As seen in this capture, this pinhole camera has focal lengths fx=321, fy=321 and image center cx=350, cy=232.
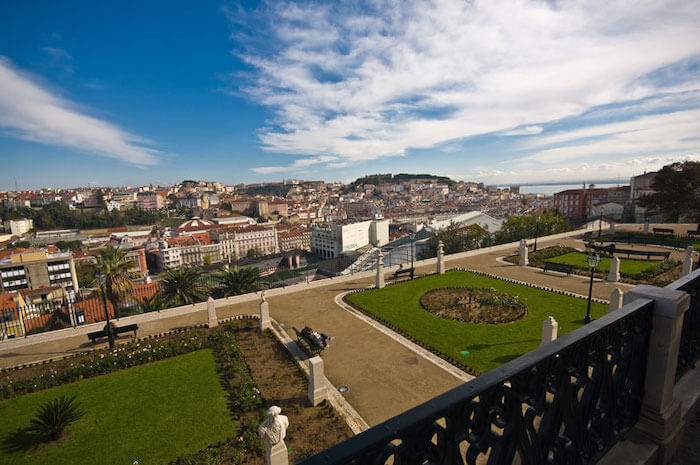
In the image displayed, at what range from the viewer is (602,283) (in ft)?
56.2

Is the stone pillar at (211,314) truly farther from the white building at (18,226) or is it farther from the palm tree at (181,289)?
the white building at (18,226)

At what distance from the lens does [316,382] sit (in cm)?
858

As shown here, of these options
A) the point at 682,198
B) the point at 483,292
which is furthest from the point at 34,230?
the point at 682,198

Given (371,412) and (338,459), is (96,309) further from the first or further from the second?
(338,459)

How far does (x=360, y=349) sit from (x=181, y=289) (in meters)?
11.0

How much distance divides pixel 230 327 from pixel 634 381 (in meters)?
13.7

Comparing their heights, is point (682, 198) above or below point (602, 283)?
above

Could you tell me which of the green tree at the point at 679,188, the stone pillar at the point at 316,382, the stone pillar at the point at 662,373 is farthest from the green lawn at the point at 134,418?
the green tree at the point at 679,188

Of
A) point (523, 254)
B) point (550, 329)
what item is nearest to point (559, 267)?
point (523, 254)

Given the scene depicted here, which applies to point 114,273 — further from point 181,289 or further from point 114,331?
point 181,289

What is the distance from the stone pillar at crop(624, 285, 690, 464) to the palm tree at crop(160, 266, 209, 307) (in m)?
18.0

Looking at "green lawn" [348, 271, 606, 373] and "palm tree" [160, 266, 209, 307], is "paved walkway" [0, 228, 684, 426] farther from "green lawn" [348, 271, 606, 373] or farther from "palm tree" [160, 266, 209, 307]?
"palm tree" [160, 266, 209, 307]

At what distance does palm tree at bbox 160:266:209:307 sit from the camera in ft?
55.5

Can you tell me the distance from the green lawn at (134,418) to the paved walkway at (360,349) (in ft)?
10.9
